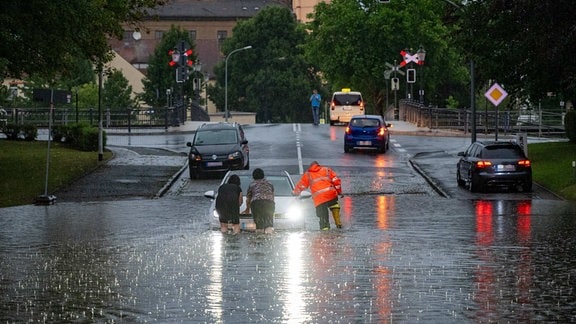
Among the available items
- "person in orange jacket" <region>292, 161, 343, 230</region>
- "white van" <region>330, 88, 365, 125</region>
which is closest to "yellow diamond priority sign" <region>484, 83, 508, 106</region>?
"person in orange jacket" <region>292, 161, 343, 230</region>

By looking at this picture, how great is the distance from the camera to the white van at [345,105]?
245 feet

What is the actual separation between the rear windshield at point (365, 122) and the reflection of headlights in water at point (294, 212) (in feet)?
90.0

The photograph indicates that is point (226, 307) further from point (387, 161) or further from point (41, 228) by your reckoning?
point (387, 161)

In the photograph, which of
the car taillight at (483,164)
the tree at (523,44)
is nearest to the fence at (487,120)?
the tree at (523,44)

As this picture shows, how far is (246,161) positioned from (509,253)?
76.1 feet

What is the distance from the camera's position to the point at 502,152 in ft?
122

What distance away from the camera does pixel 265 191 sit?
79.2 feet

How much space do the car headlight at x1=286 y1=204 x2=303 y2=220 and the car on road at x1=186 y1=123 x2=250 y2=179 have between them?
1640cm

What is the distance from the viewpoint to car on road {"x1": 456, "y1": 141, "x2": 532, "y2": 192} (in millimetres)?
36594

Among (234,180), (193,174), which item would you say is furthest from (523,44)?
(234,180)

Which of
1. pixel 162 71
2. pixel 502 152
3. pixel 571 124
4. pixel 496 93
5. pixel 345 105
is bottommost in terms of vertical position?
pixel 502 152

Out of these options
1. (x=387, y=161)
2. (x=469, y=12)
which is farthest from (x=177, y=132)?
(x=469, y=12)

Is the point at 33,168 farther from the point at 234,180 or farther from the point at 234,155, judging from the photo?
the point at 234,180

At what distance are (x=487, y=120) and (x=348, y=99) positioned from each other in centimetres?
938
